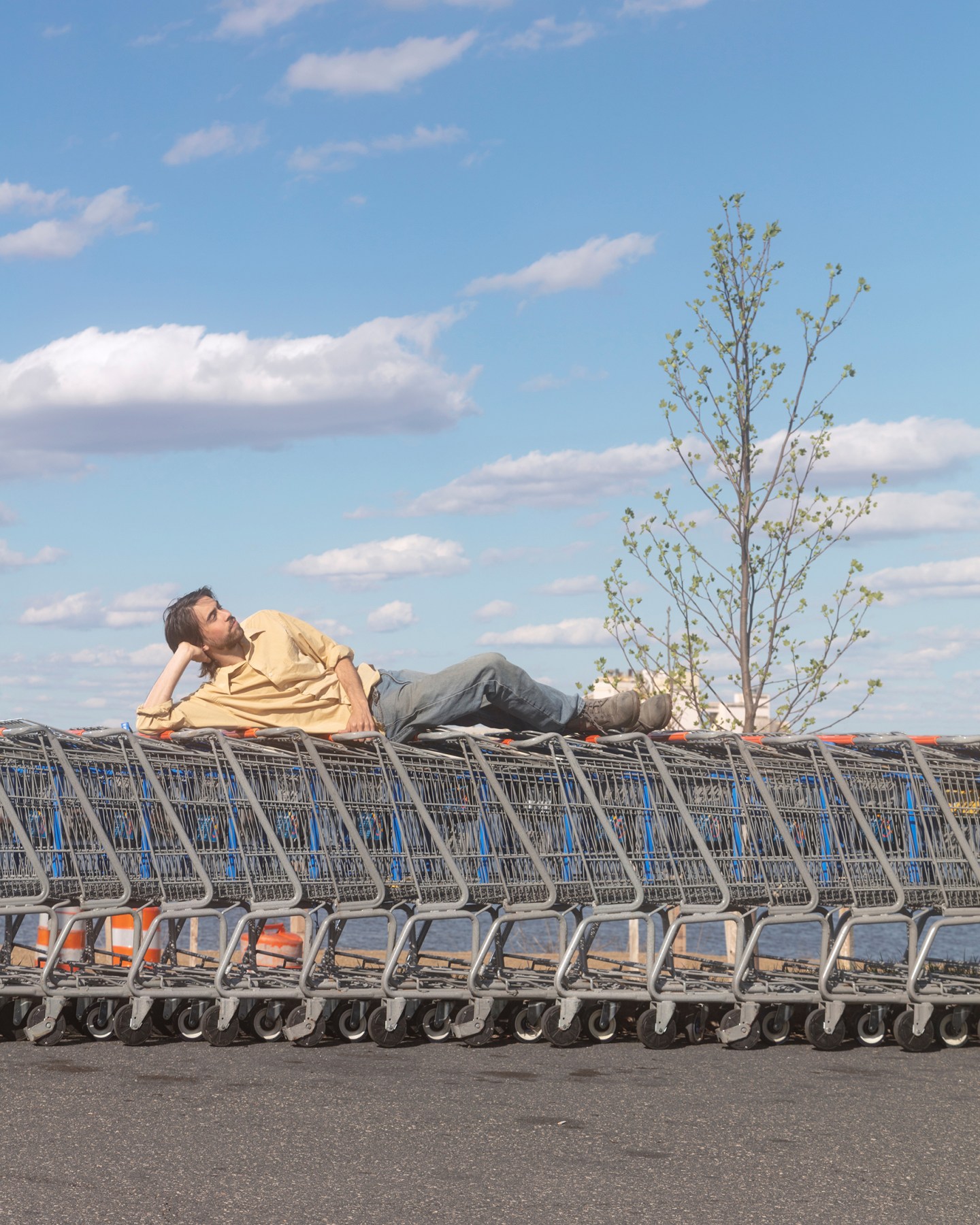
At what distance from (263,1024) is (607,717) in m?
2.16

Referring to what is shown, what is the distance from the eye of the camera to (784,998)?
21.1 ft

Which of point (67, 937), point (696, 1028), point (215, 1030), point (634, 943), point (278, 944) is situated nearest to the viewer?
point (215, 1030)

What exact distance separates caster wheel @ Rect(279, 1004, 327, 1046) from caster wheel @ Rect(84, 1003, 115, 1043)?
86 cm

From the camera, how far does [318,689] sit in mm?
7406

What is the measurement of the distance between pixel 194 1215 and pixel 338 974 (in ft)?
10.1

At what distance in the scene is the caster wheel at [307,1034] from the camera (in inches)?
261

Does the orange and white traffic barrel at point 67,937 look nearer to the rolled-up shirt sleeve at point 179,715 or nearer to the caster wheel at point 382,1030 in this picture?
the rolled-up shirt sleeve at point 179,715

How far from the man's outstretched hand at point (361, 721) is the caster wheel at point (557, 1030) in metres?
1.47

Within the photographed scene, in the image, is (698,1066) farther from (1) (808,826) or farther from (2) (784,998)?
(1) (808,826)

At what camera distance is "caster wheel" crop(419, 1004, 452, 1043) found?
22.5ft

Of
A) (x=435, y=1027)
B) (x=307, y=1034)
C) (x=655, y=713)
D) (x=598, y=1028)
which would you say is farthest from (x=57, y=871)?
(x=655, y=713)

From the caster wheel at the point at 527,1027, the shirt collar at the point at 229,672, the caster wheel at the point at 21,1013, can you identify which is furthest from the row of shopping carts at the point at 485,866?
the shirt collar at the point at 229,672

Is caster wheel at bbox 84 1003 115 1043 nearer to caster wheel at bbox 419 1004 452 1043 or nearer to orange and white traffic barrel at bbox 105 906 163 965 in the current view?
caster wheel at bbox 419 1004 452 1043

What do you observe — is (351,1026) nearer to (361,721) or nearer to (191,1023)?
(191,1023)
